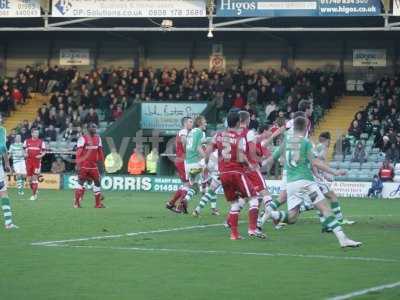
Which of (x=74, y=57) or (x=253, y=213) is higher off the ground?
(x=74, y=57)

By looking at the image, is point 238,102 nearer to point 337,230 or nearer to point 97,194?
point 97,194

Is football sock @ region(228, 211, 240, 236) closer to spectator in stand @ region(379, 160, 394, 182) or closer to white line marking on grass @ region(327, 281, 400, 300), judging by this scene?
white line marking on grass @ region(327, 281, 400, 300)

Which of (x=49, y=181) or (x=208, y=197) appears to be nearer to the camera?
(x=208, y=197)

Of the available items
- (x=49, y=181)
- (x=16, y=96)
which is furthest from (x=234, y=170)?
(x=16, y=96)

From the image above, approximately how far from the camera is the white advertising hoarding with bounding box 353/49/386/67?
47281 millimetres

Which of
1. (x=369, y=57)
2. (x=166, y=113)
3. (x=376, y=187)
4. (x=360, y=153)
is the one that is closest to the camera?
(x=376, y=187)

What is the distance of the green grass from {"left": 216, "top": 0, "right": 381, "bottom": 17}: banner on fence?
17186 mm

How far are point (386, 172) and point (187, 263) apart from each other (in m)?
23.7

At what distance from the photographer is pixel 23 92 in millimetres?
49750

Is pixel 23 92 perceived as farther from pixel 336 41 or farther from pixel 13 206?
pixel 13 206

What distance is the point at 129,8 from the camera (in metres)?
41.1

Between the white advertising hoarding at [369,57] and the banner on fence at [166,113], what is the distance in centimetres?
870

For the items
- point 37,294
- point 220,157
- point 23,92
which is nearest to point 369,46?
point 23,92

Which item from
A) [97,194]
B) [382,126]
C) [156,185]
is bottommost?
[156,185]
